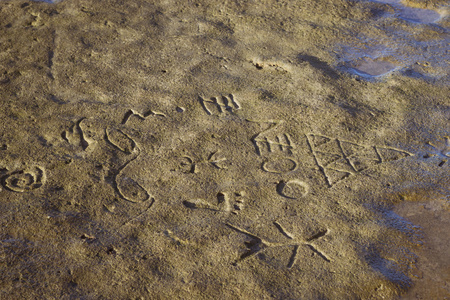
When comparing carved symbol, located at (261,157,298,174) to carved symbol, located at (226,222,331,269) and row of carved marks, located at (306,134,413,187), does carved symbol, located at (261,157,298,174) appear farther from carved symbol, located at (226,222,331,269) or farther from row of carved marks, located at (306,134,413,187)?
carved symbol, located at (226,222,331,269)

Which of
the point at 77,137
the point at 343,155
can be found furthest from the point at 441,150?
the point at 77,137

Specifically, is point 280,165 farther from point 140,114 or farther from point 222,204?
point 140,114

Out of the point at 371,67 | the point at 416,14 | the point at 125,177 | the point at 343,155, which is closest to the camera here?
the point at 125,177

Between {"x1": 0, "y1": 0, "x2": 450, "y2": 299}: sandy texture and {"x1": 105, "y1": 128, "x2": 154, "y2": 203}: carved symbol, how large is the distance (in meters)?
0.01

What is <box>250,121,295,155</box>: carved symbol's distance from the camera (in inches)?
139

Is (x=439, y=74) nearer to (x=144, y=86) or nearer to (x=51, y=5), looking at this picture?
(x=144, y=86)

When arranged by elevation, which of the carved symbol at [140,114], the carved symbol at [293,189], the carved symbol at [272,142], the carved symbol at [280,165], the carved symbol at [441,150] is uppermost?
the carved symbol at [140,114]

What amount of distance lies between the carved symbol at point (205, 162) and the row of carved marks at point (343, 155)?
2.33 ft

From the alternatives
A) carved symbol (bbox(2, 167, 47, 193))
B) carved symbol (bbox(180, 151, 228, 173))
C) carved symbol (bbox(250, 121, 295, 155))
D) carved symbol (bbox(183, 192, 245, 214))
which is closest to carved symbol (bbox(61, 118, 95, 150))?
carved symbol (bbox(2, 167, 47, 193))

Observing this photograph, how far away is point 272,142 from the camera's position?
11.7 feet

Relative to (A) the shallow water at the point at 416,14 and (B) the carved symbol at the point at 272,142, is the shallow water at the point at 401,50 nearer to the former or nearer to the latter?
(A) the shallow water at the point at 416,14

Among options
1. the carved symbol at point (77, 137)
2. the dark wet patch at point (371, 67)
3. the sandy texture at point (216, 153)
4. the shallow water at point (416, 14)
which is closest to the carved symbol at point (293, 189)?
the sandy texture at point (216, 153)

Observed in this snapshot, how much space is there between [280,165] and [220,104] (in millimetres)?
797

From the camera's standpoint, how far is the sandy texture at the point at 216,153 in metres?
2.72
